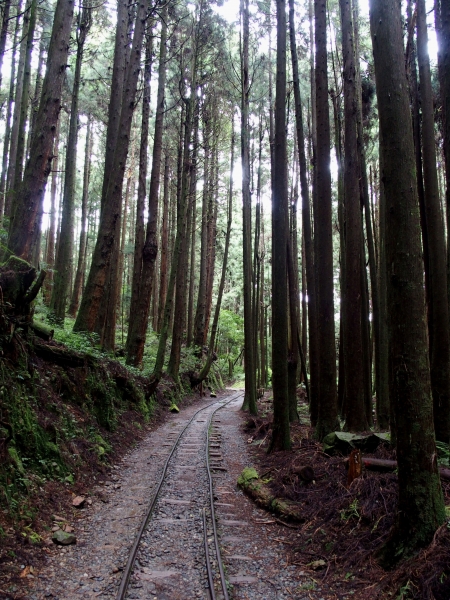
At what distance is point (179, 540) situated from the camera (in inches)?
203

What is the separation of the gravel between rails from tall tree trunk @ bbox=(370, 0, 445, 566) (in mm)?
1227

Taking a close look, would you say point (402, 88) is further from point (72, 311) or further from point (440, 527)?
point (72, 311)

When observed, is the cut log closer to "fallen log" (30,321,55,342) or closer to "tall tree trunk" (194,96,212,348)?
"fallen log" (30,321,55,342)

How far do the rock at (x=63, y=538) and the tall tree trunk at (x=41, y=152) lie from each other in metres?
4.86

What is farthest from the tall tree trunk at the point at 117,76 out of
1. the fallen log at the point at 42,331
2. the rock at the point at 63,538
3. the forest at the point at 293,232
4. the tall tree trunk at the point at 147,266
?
the rock at the point at 63,538

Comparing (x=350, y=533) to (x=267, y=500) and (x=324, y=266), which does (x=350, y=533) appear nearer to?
(x=267, y=500)

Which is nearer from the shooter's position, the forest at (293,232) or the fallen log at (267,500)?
the forest at (293,232)

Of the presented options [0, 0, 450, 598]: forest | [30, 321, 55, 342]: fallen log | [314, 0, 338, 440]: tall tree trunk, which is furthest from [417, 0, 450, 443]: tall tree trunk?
[30, 321, 55, 342]: fallen log

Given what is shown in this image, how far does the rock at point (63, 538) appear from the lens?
486 cm

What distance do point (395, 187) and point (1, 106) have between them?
21412 mm

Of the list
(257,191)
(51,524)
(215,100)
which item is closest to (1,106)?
(215,100)

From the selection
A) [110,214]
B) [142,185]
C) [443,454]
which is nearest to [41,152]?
[110,214]

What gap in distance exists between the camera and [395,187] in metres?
4.25

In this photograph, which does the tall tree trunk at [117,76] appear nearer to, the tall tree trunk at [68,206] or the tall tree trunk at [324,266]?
the tall tree trunk at [68,206]
